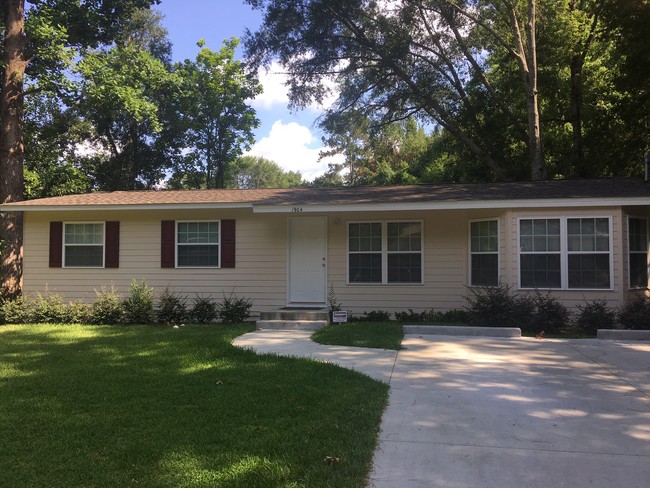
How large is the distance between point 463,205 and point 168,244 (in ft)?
23.6

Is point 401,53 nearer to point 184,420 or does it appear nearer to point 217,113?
point 217,113

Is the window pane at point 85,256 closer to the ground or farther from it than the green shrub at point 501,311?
farther from it

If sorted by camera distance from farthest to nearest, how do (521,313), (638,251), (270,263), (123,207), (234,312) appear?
1. (270,263)
2. (123,207)
3. (234,312)
4. (638,251)
5. (521,313)

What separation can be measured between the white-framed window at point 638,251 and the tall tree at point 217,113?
22.1 metres

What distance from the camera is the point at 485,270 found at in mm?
10766

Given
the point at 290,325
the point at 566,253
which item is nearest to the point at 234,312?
the point at 290,325

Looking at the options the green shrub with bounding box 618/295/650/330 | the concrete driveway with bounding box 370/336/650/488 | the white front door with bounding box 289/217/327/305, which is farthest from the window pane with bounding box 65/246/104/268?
the green shrub with bounding box 618/295/650/330

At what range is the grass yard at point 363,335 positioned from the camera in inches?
318

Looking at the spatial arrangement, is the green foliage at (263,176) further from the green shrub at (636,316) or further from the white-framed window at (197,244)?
the green shrub at (636,316)

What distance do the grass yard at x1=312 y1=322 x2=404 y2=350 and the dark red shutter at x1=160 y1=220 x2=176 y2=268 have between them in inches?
180

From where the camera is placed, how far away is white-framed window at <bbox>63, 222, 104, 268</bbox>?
1252cm

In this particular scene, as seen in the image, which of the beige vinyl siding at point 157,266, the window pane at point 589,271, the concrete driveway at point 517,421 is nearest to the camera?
the concrete driveway at point 517,421

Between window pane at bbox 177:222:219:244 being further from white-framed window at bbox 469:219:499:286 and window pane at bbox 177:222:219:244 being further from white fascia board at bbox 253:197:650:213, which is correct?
white-framed window at bbox 469:219:499:286

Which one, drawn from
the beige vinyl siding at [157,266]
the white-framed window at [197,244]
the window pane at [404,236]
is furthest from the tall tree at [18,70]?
the window pane at [404,236]
